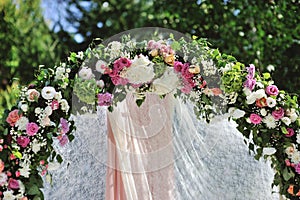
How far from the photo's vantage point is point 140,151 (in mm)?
2986

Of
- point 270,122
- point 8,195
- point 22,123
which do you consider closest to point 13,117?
point 22,123

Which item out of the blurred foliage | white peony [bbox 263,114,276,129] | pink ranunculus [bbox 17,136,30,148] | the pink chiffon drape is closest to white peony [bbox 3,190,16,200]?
pink ranunculus [bbox 17,136,30,148]

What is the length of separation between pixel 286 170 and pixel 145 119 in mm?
654

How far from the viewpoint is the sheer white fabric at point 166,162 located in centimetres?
298

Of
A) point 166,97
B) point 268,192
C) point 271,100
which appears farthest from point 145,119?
point 268,192

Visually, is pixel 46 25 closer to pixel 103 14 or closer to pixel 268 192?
pixel 103 14

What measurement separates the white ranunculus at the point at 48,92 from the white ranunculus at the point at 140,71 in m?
0.30

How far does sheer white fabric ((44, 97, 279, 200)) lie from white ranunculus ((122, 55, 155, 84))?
9.2 inches

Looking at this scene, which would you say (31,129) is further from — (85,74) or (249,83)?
(249,83)

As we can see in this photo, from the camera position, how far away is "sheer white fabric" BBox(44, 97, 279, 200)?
117 inches

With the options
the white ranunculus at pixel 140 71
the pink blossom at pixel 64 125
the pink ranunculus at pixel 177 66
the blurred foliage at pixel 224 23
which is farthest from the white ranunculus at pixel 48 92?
the blurred foliage at pixel 224 23

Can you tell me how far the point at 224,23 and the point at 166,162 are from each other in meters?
2.67

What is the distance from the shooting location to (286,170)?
9.39ft

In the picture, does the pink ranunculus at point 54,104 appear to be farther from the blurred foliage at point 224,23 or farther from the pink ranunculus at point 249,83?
the blurred foliage at point 224,23
